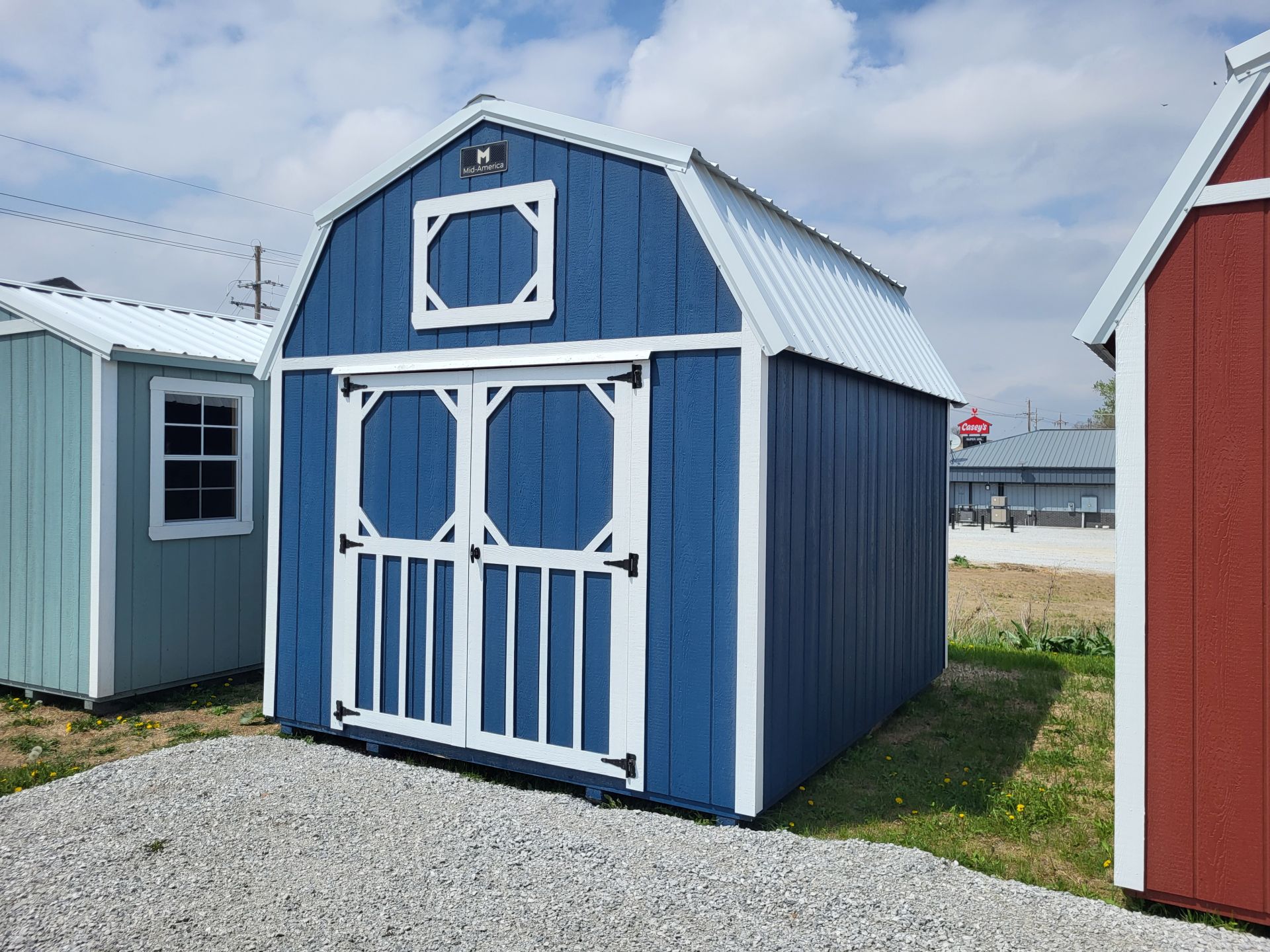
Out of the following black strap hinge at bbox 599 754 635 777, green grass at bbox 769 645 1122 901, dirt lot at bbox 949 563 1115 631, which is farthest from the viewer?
dirt lot at bbox 949 563 1115 631

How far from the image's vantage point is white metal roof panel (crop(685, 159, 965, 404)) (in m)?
4.76

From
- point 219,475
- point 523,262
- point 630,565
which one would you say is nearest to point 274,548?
point 219,475

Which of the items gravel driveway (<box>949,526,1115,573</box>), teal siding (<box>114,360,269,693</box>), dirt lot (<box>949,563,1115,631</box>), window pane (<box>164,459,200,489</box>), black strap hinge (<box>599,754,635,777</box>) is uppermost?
window pane (<box>164,459,200,489</box>)

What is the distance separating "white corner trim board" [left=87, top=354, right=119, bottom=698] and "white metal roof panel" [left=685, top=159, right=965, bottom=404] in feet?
15.9

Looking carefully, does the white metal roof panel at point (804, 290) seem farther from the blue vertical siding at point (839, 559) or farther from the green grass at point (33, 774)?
the green grass at point (33, 774)

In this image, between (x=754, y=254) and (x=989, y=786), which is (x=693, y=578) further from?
(x=989, y=786)

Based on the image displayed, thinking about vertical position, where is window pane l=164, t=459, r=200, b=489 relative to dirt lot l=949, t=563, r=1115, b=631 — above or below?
above

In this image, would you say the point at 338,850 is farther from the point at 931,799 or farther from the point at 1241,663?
the point at 1241,663

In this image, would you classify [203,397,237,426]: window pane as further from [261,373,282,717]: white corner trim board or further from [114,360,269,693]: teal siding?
[261,373,282,717]: white corner trim board

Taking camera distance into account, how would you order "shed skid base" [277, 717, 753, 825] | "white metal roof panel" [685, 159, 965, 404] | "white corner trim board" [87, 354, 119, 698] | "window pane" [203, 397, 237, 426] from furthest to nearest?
"window pane" [203, 397, 237, 426], "white corner trim board" [87, 354, 119, 698], "shed skid base" [277, 717, 753, 825], "white metal roof panel" [685, 159, 965, 404]

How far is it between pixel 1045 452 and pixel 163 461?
41081mm

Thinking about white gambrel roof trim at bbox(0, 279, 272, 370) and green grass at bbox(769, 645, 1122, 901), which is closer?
green grass at bbox(769, 645, 1122, 901)

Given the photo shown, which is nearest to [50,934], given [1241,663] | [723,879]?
[723,879]

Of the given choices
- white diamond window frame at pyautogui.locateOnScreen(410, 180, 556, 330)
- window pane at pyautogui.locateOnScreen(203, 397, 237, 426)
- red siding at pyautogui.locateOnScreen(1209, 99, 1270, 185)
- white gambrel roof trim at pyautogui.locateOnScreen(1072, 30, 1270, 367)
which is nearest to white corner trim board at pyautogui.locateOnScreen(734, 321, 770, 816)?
white diamond window frame at pyautogui.locateOnScreen(410, 180, 556, 330)
